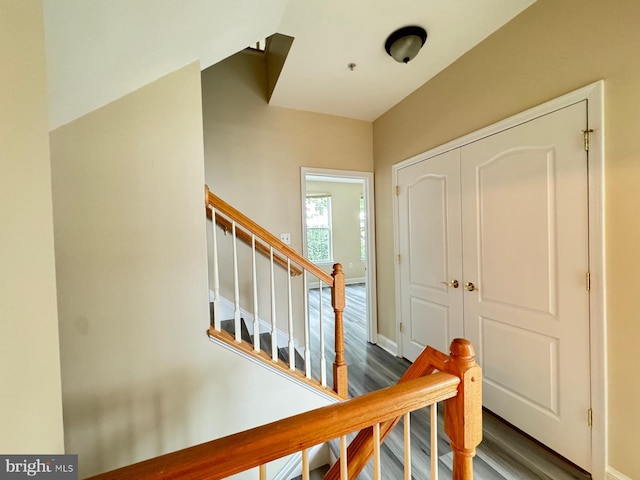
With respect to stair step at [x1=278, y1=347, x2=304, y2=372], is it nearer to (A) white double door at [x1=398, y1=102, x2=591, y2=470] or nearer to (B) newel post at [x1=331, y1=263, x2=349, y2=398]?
(B) newel post at [x1=331, y1=263, x2=349, y2=398]

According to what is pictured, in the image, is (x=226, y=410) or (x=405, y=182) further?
(x=405, y=182)

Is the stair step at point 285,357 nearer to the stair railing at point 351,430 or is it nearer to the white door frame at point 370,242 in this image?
the white door frame at point 370,242

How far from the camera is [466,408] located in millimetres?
714

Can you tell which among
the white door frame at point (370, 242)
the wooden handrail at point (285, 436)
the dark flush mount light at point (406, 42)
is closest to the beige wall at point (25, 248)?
the wooden handrail at point (285, 436)

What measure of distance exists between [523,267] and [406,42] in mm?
1605

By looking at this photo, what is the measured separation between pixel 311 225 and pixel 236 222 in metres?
4.79

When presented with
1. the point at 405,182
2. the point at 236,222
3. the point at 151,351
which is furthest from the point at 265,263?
the point at 405,182

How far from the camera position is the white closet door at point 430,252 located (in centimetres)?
212

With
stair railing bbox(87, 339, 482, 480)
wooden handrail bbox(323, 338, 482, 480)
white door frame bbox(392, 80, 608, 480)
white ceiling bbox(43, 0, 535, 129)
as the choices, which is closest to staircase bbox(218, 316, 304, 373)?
stair railing bbox(87, 339, 482, 480)

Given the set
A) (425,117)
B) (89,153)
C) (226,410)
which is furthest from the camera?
(425,117)

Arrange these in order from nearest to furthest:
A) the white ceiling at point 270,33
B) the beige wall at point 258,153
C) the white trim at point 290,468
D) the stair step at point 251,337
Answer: the white ceiling at point 270,33 < the white trim at point 290,468 < the stair step at point 251,337 < the beige wall at point 258,153

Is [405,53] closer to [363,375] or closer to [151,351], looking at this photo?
[151,351]

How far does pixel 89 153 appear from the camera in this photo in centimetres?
130

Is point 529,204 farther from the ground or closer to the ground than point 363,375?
farther from the ground
